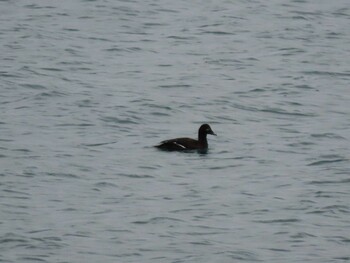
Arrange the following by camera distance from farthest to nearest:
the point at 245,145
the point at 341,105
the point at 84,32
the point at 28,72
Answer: the point at 84,32
the point at 28,72
the point at 341,105
the point at 245,145

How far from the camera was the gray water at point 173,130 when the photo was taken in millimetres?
16953

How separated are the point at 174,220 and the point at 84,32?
54.4ft

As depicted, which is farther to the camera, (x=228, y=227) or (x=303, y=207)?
(x=303, y=207)

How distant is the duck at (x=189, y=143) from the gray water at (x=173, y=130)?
0.83ft

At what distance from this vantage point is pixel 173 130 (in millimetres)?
24203

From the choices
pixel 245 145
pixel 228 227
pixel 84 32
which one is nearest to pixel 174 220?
pixel 228 227

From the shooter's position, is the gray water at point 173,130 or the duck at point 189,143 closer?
the gray water at point 173,130

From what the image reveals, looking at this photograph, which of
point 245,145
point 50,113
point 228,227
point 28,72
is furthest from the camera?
point 28,72

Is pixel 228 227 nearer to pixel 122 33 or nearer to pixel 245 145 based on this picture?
pixel 245 145

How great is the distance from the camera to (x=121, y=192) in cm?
1927

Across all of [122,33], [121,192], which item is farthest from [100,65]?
[121,192]

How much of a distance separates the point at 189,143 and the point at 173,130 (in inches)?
69.6

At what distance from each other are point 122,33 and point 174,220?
17.0 metres

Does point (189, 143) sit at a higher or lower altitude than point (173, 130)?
higher
